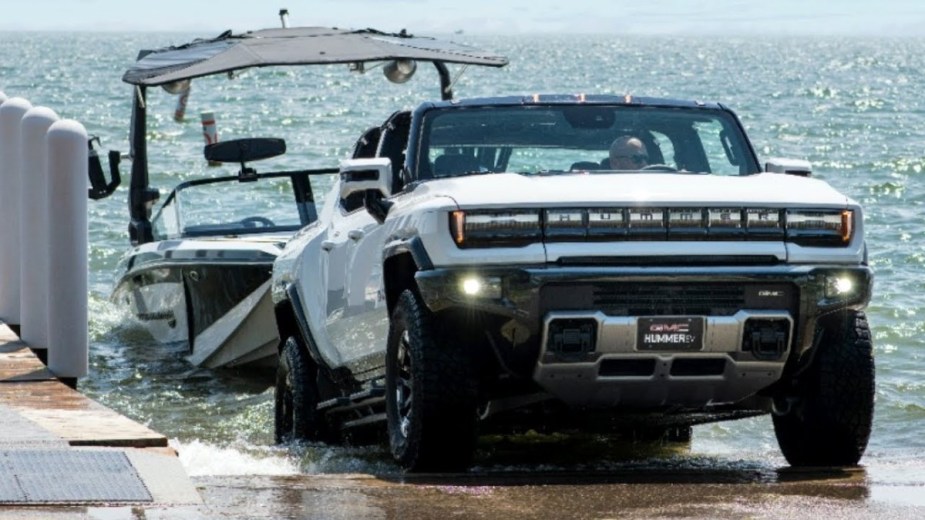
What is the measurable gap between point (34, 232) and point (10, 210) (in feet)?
3.11

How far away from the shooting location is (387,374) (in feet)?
28.3

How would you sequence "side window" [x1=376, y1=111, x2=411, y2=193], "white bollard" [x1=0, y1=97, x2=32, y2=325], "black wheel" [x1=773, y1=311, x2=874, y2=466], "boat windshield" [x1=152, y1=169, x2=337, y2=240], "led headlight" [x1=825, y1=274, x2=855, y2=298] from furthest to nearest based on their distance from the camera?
"boat windshield" [x1=152, y1=169, x2=337, y2=240]
"white bollard" [x1=0, y1=97, x2=32, y2=325]
"side window" [x1=376, y1=111, x2=411, y2=193]
"black wheel" [x1=773, y1=311, x2=874, y2=466]
"led headlight" [x1=825, y1=274, x2=855, y2=298]

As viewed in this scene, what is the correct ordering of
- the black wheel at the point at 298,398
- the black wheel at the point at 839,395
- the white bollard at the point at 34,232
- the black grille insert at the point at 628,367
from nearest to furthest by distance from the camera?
the black grille insert at the point at 628,367 < the black wheel at the point at 839,395 < the white bollard at the point at 34,232 < the black wheel at the point at 298,398

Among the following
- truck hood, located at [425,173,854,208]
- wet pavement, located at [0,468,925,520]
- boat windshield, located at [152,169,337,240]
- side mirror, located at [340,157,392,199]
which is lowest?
boat windshield, located at [152,169,337,240]

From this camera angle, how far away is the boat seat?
29.9 ft

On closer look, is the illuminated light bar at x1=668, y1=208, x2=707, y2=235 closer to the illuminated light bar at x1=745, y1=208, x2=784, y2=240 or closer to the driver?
the illuminated light bar at x1=745, y1=208, x2=784, y2=240

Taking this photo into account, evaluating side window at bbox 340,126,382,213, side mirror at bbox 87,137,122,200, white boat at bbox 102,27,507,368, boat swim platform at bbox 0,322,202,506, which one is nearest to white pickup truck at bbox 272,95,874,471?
side window at bbox 340,126,382,213

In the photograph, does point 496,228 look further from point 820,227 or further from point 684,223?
point 820,227

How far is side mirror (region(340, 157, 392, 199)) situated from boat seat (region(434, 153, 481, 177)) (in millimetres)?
209

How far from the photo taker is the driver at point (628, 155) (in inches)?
361

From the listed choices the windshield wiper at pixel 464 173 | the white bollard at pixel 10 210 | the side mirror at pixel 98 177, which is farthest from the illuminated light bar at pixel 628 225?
the side mirror at pixel 98 177

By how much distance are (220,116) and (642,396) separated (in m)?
48.6

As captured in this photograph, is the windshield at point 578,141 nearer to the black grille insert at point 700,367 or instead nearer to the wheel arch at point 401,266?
the wheel arch at point 401,266

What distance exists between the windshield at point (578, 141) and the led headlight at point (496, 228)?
3.51 ft
